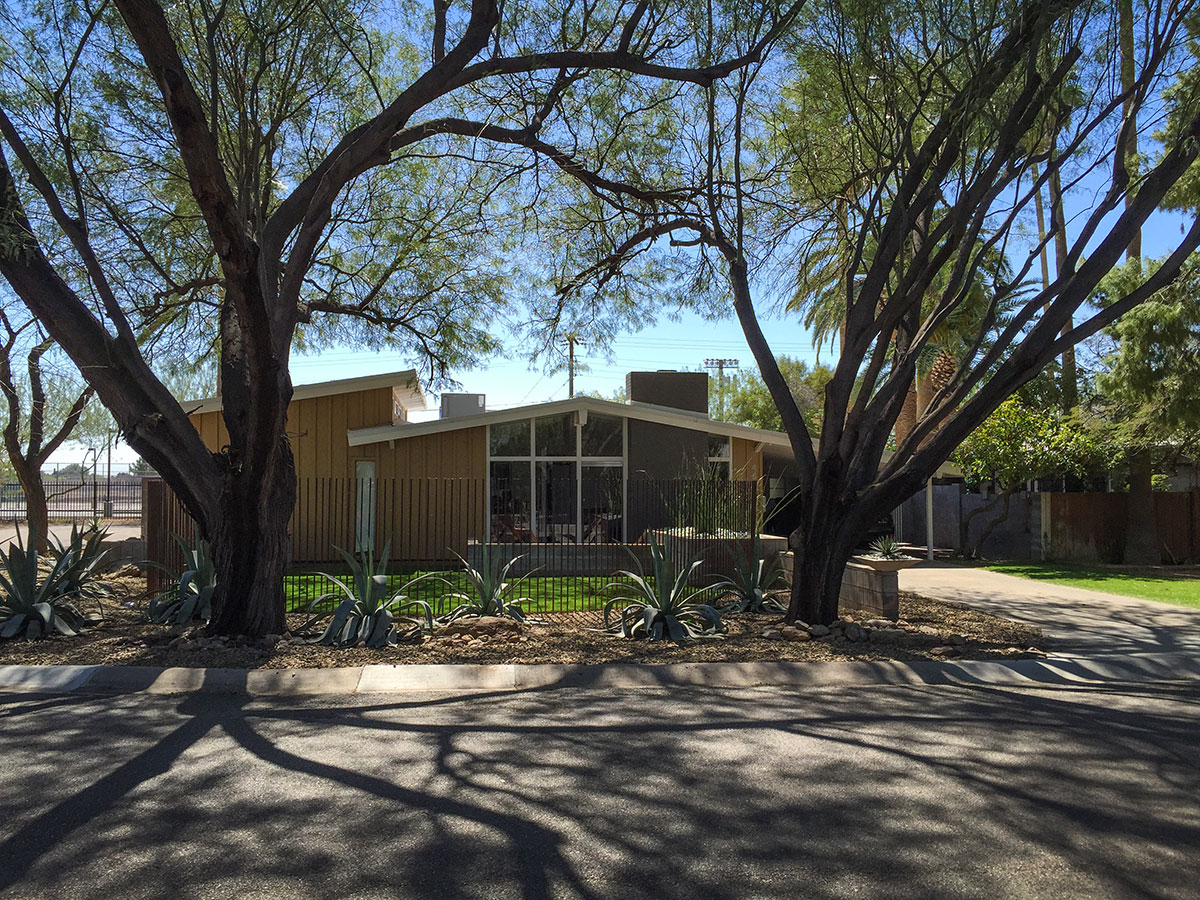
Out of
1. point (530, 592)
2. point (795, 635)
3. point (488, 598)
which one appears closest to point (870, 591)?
point (795, 635)

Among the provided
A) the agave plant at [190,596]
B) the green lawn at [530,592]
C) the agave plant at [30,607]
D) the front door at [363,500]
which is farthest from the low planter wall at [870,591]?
the front door at [363,500]

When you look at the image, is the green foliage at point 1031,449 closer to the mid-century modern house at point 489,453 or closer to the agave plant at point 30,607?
the mid-century modern house at point 489,453

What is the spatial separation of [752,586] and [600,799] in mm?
Result: 6781

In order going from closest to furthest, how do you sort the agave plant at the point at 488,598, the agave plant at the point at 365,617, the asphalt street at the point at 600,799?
the asphalt street at the point at 600,799, the agave plant at the point at 365,617, the agave plant at the point at 488,598

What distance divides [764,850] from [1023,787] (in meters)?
1.74

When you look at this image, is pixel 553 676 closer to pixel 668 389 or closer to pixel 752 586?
pixel 752 586

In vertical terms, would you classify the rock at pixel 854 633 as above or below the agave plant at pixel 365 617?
below

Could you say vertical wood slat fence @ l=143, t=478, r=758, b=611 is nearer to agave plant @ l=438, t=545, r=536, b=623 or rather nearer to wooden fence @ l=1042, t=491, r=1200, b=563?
agave plant @ l=438, t=545, r=536, b=623

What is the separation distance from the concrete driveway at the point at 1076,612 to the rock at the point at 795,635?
2.42 metres

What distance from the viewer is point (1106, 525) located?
20.4m

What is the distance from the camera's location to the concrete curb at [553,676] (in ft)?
25.8

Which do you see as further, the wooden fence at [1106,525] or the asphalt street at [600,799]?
the wooden fence at [1106,525]

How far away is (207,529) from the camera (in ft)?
31.4

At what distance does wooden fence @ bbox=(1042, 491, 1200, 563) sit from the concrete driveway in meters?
4.70
